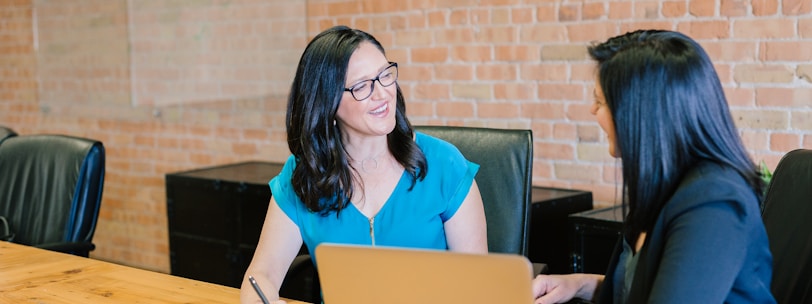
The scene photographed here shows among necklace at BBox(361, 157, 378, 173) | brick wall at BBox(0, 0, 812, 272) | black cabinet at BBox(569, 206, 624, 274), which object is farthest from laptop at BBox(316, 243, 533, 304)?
brick wall at BBox(0, 0, 812, 272)

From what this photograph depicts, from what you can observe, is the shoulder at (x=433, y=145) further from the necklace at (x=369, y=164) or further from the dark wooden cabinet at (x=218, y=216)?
the dark wooden cabinet at (x=218, y=216)

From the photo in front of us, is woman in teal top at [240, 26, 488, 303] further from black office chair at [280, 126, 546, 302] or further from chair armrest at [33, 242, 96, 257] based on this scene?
chair armrest at [33, 242, 96, 257]

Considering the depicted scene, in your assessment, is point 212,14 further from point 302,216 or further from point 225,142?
point 302,216

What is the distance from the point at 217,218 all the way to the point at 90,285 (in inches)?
70.2

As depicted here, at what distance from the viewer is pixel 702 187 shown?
1.37 meters

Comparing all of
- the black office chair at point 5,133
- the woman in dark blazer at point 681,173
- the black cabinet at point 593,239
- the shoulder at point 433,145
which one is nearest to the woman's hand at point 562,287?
the woman in dark blazer at point 681,173

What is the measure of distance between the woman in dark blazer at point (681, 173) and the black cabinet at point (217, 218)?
2421 millimetres

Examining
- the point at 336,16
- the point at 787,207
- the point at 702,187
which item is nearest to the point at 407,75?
the point at 336,16

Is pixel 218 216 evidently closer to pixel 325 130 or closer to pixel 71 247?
pixel 71 247

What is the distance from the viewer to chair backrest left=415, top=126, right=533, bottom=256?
236cm

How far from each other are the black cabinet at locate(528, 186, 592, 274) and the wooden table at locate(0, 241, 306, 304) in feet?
4.54

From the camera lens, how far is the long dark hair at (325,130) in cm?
212

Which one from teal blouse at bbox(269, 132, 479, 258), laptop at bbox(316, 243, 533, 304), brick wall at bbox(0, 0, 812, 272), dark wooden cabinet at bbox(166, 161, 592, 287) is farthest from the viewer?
dark wooden cabinet at bbox(166, 161, 592, 287)

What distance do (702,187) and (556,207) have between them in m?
1.90
